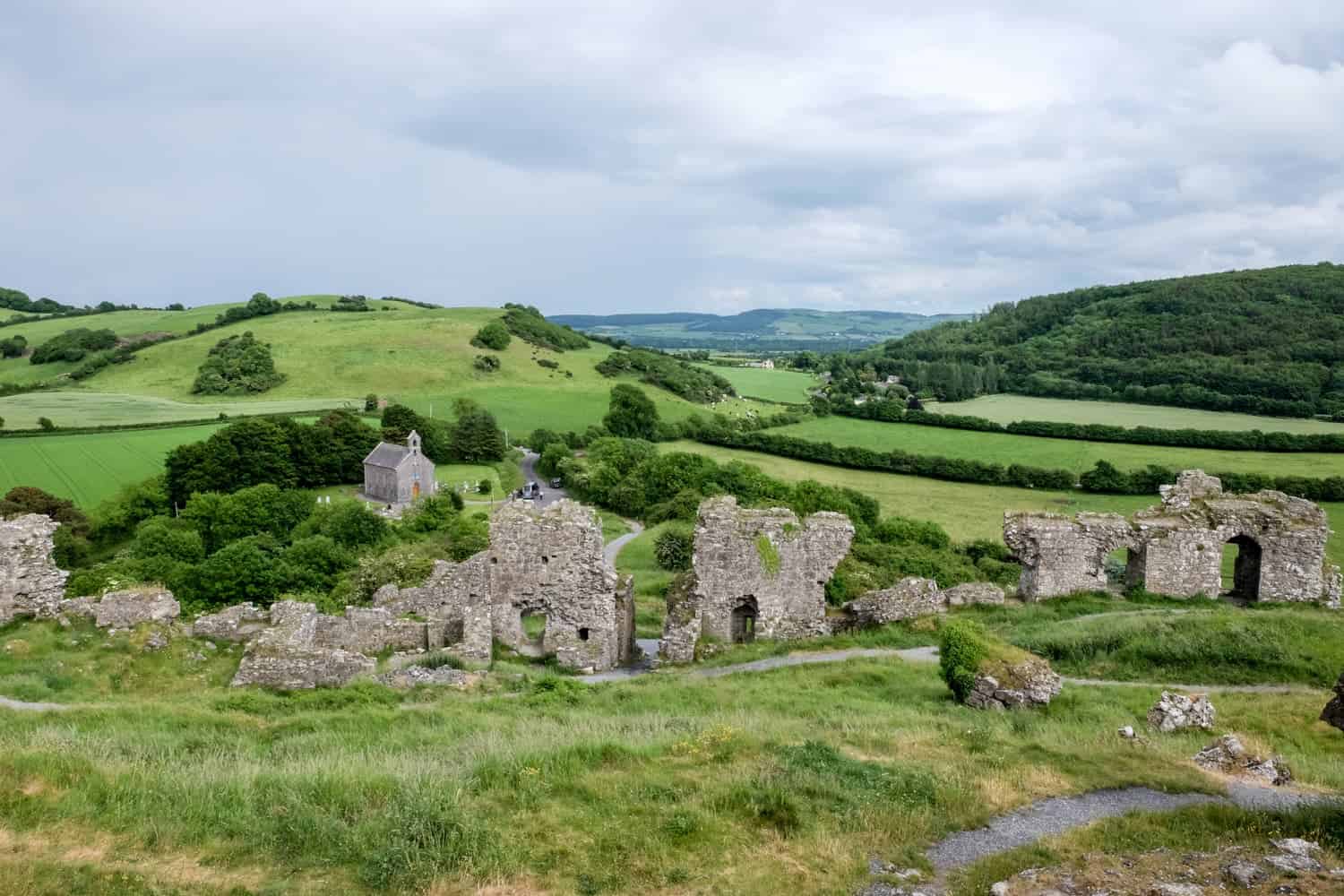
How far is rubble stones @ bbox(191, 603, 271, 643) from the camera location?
1967 cm

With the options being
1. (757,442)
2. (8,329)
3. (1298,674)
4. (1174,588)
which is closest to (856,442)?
(757,442)

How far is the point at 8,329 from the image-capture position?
122188 mm

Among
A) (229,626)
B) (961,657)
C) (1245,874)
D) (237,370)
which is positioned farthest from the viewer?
(237,370)

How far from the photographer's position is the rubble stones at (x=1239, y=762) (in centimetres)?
1090

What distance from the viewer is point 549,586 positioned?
20.2 metres

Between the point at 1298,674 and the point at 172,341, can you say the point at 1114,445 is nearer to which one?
the point at 1298,674

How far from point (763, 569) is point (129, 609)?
16.0 metres

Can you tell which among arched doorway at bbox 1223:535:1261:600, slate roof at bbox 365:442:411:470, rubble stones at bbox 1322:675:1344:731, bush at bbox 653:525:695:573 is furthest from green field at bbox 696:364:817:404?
rubble stones at bbox 1322:675:1344:731

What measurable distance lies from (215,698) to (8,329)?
14426 centimetres

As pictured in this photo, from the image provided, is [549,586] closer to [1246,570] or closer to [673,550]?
[1246,570]

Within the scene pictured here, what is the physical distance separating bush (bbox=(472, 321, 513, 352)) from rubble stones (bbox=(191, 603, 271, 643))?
107255 mm

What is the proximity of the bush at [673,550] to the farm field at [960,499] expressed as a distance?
1869 centimetres

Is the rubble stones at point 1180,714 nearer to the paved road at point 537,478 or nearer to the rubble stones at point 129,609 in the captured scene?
the rubble stones at point 129,609

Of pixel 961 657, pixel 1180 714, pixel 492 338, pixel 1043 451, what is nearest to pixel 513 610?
pixel 961 657
